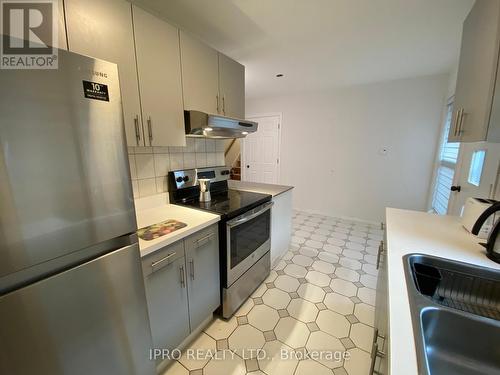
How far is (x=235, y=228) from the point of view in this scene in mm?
1552

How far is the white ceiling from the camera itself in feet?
4.75

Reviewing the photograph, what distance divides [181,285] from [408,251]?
1.28 metres

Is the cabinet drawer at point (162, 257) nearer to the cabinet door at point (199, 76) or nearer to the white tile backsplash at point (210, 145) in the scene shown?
the cabinet door at point (199, 76)

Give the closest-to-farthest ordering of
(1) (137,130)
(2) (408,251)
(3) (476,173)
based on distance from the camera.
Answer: (2) (408,251) < (1) (137,130) < (3) (476,173)

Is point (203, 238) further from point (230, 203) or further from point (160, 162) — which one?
point (160, 162)

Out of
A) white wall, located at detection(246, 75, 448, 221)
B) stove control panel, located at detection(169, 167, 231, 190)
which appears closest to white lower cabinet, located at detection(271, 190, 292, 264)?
stove control panel, located at detection(169, 167, 231, 190)

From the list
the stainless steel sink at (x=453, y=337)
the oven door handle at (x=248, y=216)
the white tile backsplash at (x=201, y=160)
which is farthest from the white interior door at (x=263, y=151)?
the stainless steel sink at (x=453, y=337)

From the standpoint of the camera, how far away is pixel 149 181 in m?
1.68

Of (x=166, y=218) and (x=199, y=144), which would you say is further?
(x=199, y=144)

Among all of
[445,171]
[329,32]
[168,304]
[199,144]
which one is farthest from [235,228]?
[445,171]

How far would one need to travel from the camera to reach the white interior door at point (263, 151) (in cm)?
427

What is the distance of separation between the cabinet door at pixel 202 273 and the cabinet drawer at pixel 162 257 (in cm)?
5

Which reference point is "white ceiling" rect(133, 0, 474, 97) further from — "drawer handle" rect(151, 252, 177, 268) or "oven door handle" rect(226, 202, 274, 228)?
"drawer handle" rect(151, 252, 177, 268)

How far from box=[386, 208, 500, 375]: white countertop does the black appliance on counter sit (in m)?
0.96
